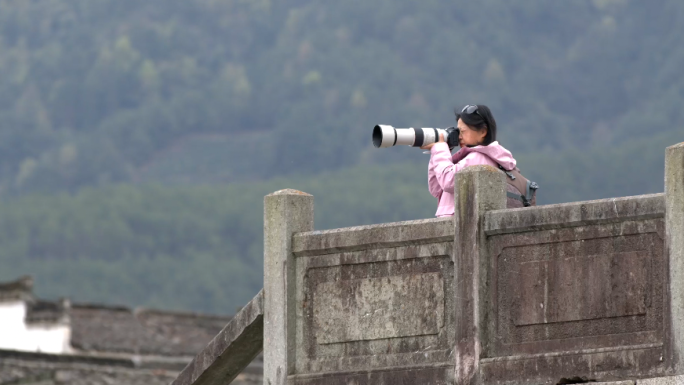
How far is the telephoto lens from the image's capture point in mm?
12516

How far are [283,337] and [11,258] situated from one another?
462ft

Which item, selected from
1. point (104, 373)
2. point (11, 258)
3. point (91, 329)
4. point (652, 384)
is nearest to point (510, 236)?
point (652, 384)

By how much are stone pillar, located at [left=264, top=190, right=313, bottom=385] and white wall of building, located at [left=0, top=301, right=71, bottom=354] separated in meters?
28.3

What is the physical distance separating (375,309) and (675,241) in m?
2.67

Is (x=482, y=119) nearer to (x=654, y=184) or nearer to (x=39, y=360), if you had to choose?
(x=39, y=360)

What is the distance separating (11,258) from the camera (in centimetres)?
15088

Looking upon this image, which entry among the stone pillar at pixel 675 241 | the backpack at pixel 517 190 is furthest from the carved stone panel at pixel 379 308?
the stone pillar at pixel 675 241

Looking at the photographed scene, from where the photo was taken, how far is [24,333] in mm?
41719

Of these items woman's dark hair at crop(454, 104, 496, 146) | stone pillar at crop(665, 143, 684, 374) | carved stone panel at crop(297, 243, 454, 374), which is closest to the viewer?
stone pillar at crop(665, 143, 684, 374)

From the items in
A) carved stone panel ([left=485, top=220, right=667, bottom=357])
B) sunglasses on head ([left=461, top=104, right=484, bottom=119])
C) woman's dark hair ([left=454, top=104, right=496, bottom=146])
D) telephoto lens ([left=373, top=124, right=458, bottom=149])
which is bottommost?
carved stone panel ([left=485, top=220, right=667, bottom=357])

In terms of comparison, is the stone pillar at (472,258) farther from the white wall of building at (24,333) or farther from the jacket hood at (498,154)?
the white wall of building at (24,333)

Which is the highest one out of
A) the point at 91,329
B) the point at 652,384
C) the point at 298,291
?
the point at 91,329

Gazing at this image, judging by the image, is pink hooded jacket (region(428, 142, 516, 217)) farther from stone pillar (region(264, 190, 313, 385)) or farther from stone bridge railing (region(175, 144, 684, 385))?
stone pillar (region(264, 190, 313, 385))

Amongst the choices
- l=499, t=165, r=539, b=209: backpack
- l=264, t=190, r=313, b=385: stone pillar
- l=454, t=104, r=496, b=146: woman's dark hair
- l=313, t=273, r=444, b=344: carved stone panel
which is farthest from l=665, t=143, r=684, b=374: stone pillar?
l=264, t=190, r=313, b=385: stone pillar
